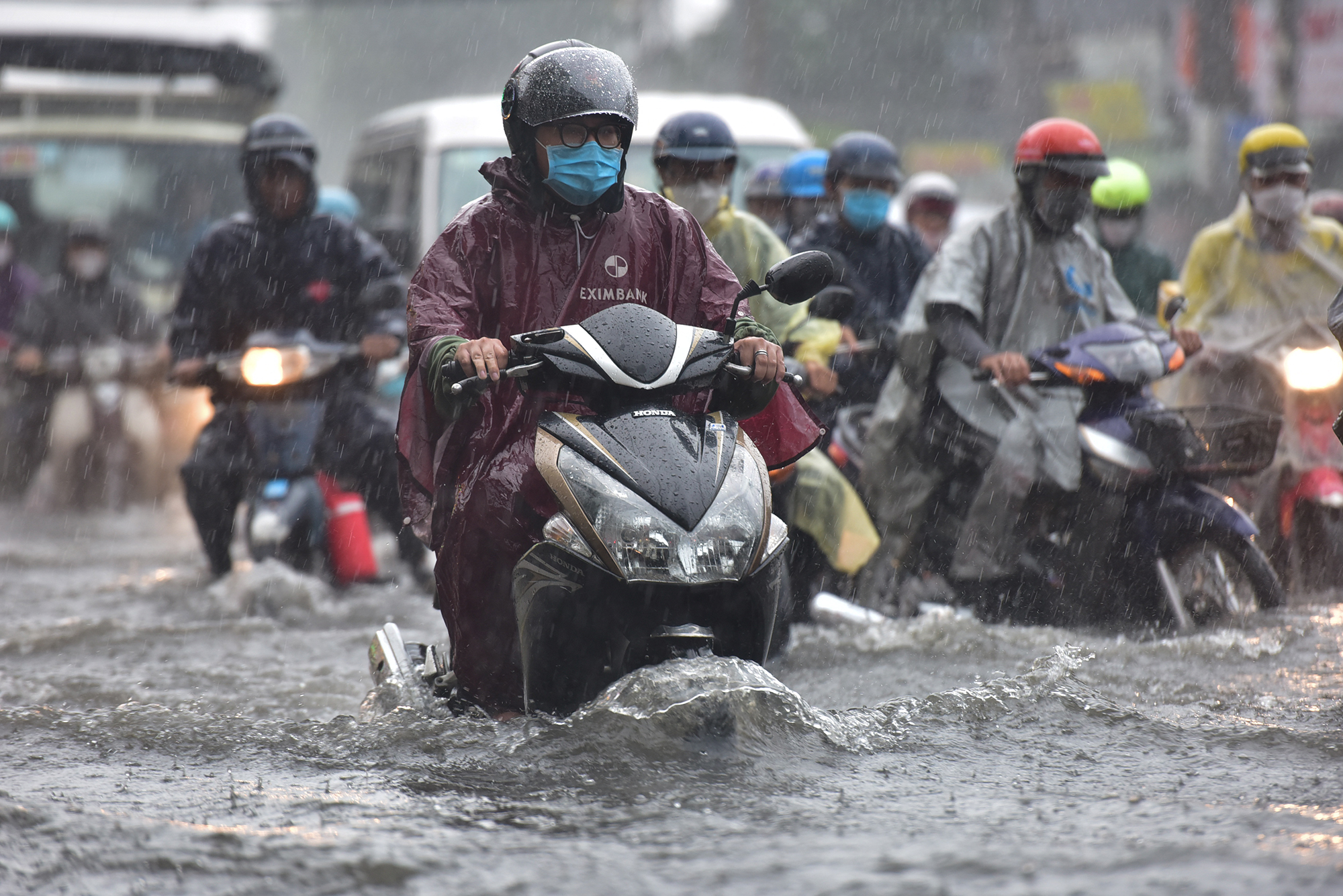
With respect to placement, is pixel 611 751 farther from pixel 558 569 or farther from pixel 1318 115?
pixel 1318 115

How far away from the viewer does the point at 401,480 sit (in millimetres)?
4426

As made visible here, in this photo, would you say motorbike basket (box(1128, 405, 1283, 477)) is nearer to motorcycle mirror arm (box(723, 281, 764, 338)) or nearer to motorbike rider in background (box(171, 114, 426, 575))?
motorcycle mirror arm (box(723, 281, 764, 338))

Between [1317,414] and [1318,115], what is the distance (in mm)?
20406

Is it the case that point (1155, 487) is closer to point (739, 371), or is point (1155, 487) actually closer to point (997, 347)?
point (997, 347)

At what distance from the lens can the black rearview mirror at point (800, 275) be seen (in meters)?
4.01

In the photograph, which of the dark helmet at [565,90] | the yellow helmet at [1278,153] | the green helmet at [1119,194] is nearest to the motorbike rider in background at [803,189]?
the green helmet at [1119,194]

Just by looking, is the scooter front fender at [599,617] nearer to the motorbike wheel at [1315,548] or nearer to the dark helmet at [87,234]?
the motorbike wheel at [1315,548]

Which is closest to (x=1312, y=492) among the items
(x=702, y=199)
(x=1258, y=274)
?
(x=1258, y=274)

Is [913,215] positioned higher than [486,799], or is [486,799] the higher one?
[913,215]

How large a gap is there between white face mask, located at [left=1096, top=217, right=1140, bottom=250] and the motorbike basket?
305 cm

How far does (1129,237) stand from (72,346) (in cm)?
693

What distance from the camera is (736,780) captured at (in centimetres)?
381

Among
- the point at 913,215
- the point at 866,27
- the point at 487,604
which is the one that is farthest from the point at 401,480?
the point at 866,27

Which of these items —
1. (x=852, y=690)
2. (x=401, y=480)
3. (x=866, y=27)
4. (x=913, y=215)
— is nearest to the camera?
(x=401, y=480)
